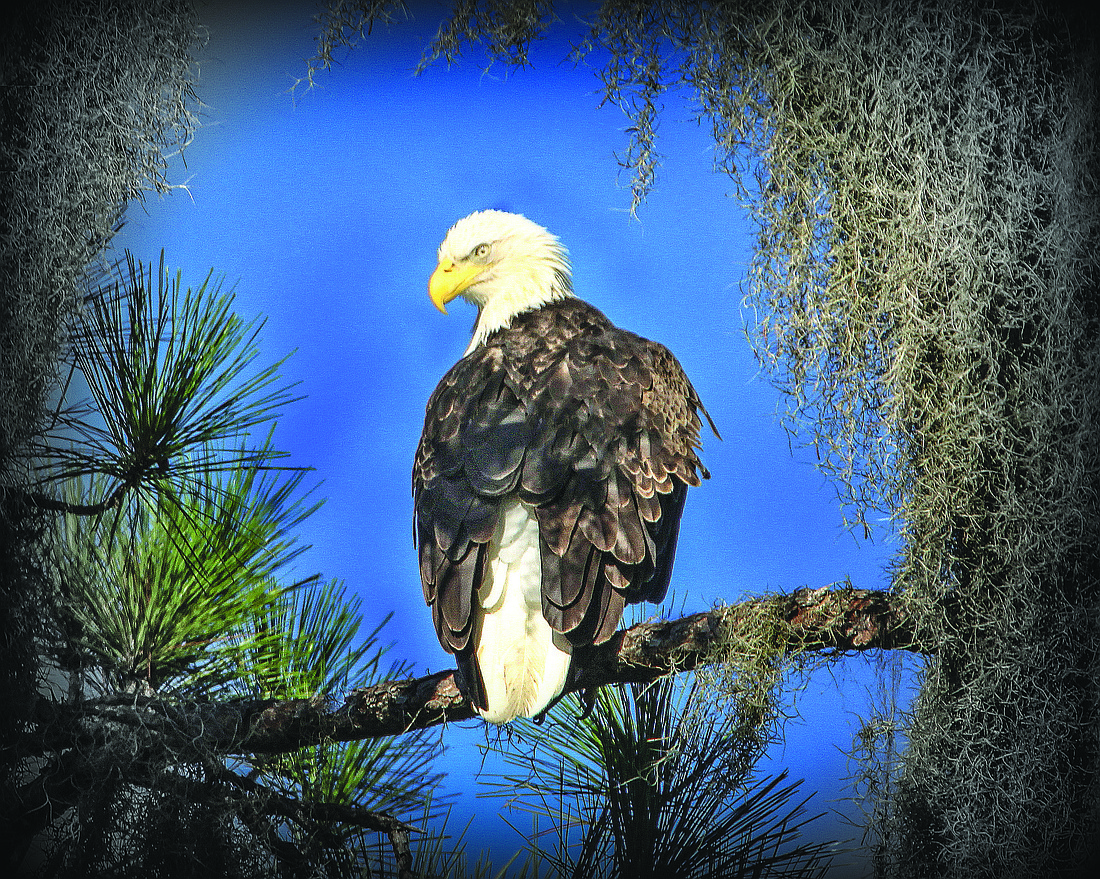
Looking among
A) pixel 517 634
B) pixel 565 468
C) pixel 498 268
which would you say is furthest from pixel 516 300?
pixel 517 634

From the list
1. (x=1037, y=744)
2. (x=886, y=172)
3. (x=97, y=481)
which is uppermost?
(x=886, y=172)

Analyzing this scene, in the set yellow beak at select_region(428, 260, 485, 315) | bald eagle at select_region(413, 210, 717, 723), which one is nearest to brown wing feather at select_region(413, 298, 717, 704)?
bald eagle at select_region(413, 210, 717, 723)

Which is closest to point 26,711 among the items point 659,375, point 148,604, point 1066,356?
point 148,604

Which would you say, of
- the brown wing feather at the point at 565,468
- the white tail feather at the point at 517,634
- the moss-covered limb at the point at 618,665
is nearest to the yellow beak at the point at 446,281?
the brown wing feather at the point at 565,468

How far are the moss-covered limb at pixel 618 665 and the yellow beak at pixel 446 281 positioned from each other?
0.58m

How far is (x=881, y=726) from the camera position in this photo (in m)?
1.01

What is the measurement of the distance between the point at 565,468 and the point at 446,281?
16.4 inches

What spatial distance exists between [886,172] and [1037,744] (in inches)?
26.2

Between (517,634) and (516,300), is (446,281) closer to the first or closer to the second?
(516,300)

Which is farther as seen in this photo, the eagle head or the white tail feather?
A: the eagle head

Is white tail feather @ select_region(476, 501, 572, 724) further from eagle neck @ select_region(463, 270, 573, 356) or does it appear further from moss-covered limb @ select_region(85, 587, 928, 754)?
eagle neck @ select_region(463, 270, 573, 356)

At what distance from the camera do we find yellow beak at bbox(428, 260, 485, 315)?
1330mm

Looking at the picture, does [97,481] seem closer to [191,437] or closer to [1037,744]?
[191,437]

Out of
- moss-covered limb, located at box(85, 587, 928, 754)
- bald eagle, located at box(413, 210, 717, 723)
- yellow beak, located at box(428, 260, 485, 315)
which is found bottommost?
moss-covered limb, located at box(85, 587, 928, 754)
